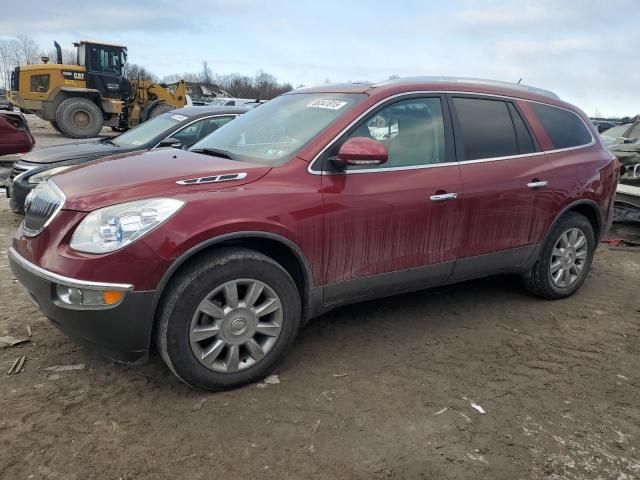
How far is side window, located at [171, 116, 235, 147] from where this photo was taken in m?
6.79

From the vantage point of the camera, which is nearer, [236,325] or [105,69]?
[236,325]

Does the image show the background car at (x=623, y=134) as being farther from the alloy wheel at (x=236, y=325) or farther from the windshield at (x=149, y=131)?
the alloy wheel at (x=236, y=325)

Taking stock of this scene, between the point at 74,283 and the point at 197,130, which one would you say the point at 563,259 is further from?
the point at 197,130

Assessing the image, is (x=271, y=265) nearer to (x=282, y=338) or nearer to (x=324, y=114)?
(x=282, y=338)

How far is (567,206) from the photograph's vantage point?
14.4 feet

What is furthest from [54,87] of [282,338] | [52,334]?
[282,338]

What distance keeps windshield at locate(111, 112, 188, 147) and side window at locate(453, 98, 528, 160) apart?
4.24m

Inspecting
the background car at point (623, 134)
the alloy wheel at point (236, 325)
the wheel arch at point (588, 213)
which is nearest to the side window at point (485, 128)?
the wheel arch at point (588, 213)

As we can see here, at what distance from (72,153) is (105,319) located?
4.70 metres

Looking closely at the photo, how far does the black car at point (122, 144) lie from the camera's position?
6152 mm

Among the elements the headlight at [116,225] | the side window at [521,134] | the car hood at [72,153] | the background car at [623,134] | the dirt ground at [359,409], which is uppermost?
the background car at [623,134]

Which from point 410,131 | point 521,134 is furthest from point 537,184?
point 410,131

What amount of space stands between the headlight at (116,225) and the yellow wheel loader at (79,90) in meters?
17.2

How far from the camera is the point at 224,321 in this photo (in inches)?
114
